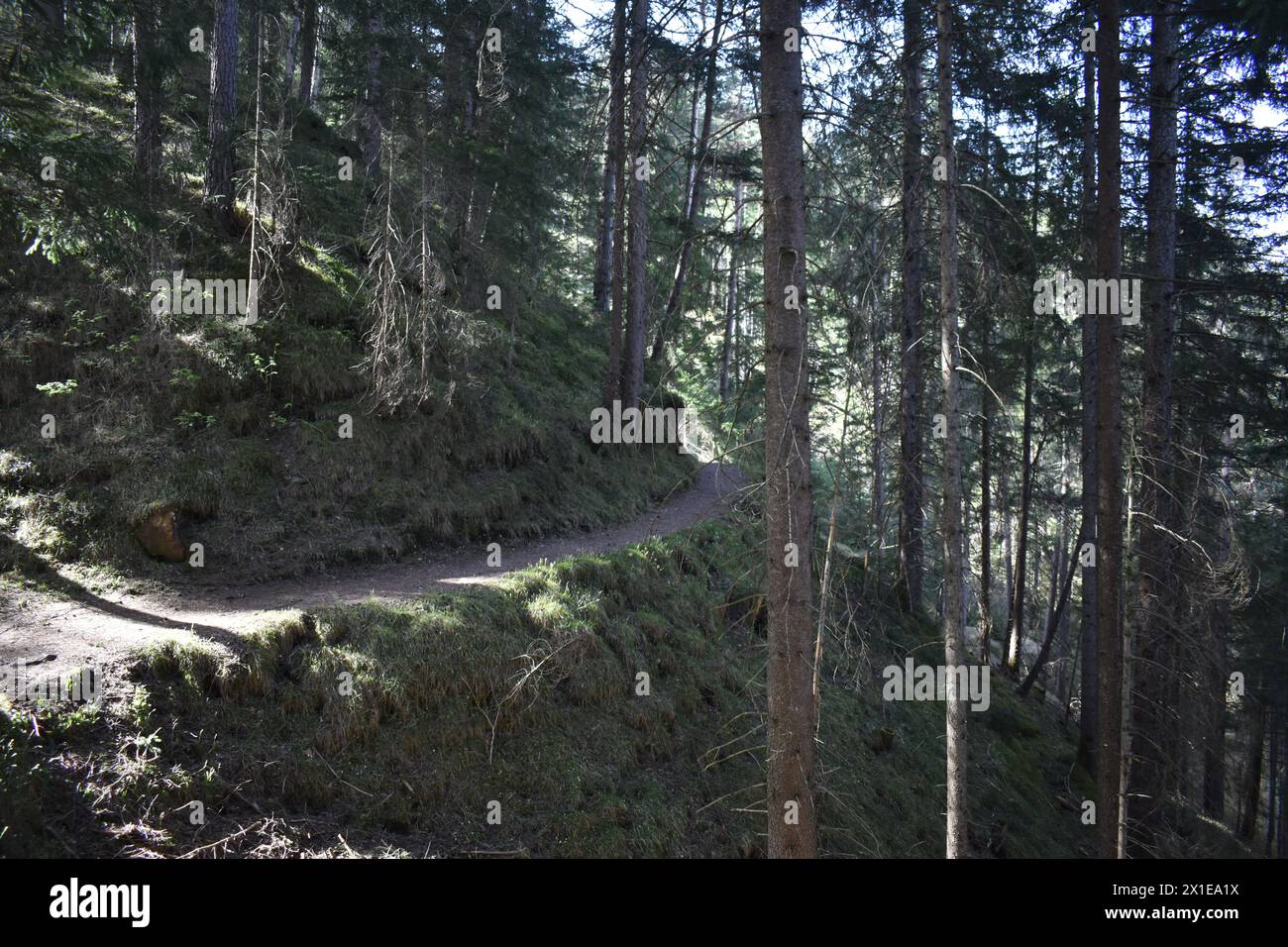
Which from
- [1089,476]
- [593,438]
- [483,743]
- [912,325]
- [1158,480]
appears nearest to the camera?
[483,743]

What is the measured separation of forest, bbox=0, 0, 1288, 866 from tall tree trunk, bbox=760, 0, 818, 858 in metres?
0.03

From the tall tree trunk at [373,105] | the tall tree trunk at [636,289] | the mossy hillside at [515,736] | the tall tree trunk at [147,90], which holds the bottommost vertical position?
the mossy hillside at [515,736]

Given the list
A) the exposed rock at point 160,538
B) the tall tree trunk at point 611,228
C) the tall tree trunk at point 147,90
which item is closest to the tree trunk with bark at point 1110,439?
the tall tree trunk at point 611,228

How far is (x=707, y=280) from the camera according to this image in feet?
15.4

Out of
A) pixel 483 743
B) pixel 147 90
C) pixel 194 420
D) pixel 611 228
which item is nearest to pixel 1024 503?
pixel 611 228

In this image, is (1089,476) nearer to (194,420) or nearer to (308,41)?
(194,420)

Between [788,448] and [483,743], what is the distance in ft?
14.9

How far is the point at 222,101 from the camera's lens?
11.6 metres

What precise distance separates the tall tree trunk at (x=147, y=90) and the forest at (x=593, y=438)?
0.09 metres

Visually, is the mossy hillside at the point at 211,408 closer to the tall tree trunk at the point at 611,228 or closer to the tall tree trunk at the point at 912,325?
the tall tree trunk at the point at 611,228

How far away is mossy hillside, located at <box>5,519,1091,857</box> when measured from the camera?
219 inches

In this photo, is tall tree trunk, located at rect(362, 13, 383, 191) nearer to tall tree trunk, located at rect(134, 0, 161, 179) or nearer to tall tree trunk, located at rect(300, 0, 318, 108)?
tall tree trunk, located at rect(300, 0, 318, 108)

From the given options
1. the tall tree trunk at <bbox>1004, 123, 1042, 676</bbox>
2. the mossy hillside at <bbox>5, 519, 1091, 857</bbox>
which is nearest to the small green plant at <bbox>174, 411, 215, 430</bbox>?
the mossy hillside at <bbox>5, 519, 1091, 857</bbox>

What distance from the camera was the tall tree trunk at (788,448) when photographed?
491 cm
